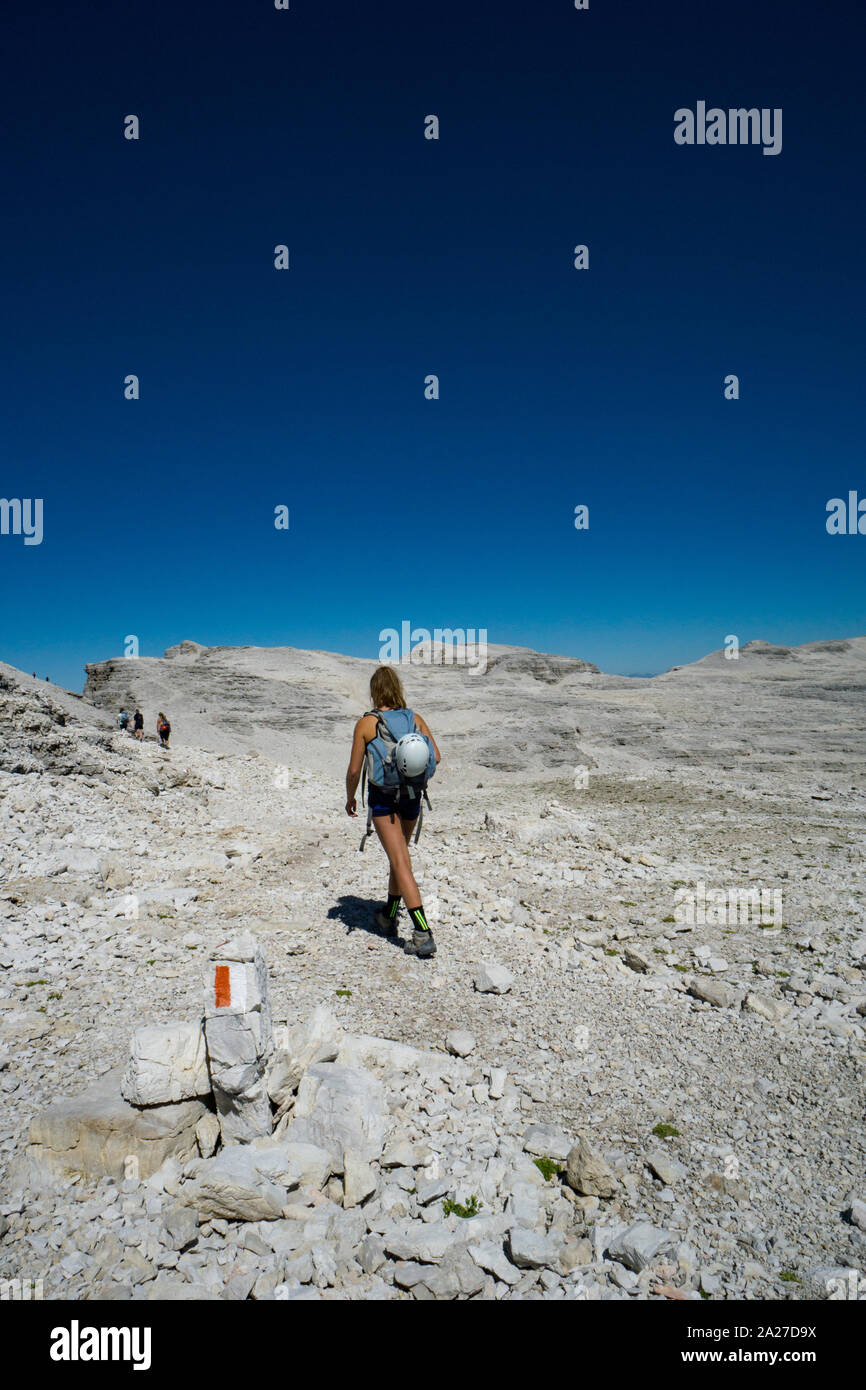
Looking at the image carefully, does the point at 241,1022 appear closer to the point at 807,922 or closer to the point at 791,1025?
the point at 791,1025

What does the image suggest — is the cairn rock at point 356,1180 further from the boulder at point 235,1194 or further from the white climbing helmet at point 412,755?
the white climbing helmet at point 412,755

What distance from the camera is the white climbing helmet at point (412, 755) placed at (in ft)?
22.1

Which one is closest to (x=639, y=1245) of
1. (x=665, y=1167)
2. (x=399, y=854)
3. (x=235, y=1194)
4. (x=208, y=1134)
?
(x=665, y=1167)

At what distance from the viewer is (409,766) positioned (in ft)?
22.1

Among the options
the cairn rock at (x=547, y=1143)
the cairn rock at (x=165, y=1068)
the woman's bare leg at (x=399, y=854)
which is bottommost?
the cairn rock at (x=547, y=1143)

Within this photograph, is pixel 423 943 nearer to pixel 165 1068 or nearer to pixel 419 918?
pixel 419 918

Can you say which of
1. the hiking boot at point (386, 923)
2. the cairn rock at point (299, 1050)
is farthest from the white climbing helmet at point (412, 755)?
the cairn rock at point (299, 1050)

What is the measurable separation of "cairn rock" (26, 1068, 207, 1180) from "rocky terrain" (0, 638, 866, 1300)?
1cm

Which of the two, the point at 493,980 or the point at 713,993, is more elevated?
the point at 493,980

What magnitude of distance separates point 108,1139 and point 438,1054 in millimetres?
2456

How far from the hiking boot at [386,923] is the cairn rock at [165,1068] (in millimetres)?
3655

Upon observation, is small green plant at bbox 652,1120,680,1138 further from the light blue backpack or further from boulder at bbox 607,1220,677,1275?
the light blue backpack

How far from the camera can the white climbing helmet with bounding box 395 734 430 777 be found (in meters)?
6.73

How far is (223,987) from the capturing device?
4.05 metres
